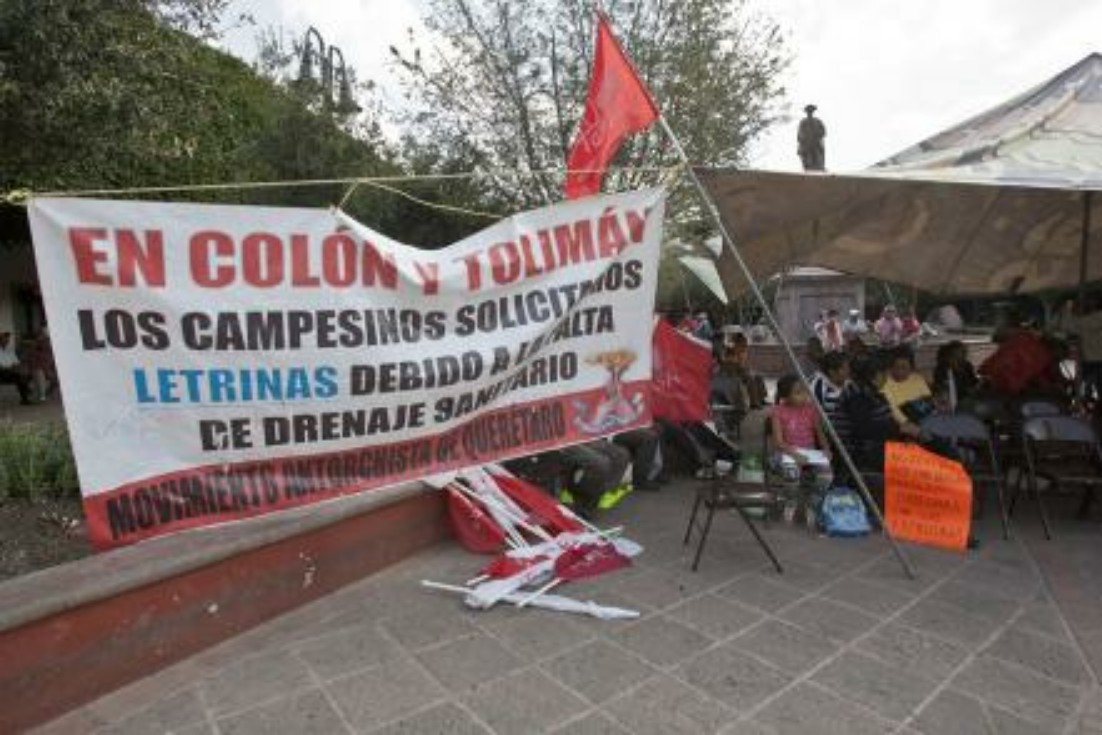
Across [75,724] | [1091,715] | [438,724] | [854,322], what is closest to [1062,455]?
[1091,715]

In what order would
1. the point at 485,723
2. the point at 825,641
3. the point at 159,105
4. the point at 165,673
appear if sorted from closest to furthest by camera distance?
the point at 485,723, the point at 165,673, the point at 825,641, the point at 159,105

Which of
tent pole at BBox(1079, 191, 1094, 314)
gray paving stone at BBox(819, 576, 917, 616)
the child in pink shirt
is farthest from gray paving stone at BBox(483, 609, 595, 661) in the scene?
tent pole at BBox(1079, 191, 1094, 314)

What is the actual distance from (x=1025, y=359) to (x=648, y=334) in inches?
Result: 216

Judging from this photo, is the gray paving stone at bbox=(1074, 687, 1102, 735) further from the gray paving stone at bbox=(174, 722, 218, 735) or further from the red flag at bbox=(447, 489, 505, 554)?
the gray paving stone at bbox=(174, 722, 218, 735)

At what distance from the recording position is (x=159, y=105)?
665cm

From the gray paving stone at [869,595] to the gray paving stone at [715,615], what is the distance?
0.56 m

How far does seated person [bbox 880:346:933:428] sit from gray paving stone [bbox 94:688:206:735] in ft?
17.6

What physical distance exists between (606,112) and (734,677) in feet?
9.69

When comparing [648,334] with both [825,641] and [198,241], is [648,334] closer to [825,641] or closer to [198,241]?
[825,641]

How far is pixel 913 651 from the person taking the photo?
3668 millimetres

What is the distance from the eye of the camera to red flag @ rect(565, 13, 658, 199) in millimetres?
4301

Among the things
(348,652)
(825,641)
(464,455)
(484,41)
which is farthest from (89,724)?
(484,41)

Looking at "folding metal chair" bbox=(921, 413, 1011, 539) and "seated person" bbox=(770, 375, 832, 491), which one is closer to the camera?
"folding metal chair" bbox=(921, 413, 1011, 539)

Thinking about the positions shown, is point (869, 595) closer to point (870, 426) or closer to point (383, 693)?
point (870, 426)
